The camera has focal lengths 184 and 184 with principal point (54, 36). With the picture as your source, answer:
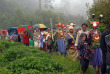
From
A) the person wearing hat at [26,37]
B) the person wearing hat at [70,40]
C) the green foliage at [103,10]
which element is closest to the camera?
the person wearing hat at [70,40]

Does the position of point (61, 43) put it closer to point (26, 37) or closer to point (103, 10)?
point (26, 37)

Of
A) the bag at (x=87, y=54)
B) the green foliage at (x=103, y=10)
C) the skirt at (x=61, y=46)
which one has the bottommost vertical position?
the skirt at (x=61, y=46)

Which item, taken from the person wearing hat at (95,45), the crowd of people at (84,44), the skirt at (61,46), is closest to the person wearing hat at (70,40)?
the crowd of people at (84,44)

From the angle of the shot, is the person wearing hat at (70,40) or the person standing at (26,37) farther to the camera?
the person standing at (26,37)

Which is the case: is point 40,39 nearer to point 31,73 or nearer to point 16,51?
point 16,51

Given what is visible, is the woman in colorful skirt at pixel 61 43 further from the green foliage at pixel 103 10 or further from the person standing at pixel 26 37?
the person standing at pixel 26 37

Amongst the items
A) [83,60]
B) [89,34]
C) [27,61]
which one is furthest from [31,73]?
[89,34]

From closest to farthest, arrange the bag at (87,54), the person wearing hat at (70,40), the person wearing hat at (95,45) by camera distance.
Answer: the bag at (87,54) < the person wearing hat at (95,45) < the person wearing hat at (70,40)

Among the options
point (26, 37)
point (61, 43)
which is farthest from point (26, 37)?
point (61, 43)

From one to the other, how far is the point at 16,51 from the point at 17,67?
83.2 inches

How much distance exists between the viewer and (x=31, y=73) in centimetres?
459

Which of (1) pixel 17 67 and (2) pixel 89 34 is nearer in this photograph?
(1) pixel 17 67

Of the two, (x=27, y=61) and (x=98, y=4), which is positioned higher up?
(x=98, y=4)

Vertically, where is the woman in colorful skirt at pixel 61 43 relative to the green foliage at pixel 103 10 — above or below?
below
